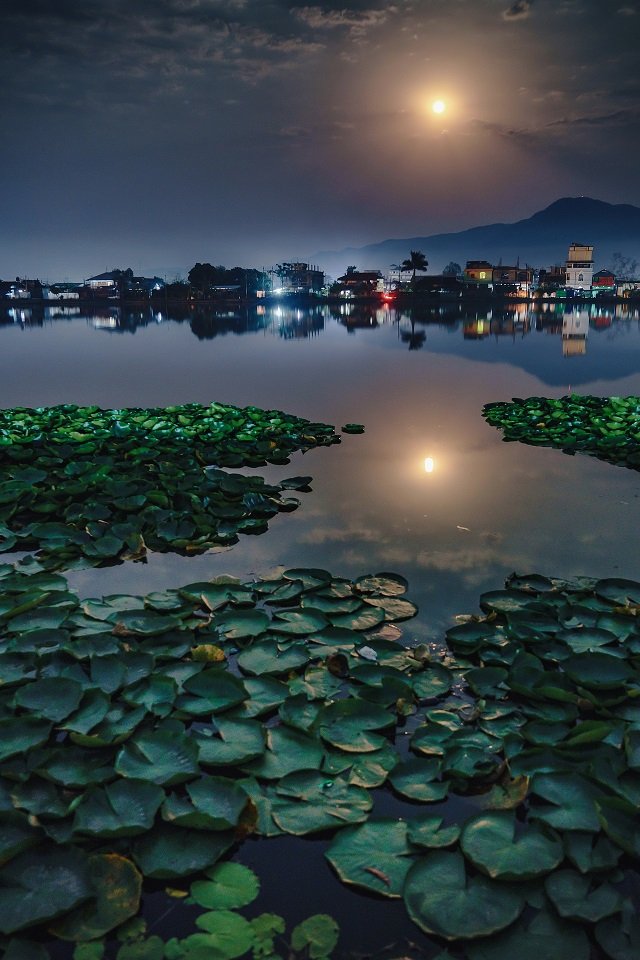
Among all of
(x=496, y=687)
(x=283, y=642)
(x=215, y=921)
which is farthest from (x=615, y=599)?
(x=215, y=921)

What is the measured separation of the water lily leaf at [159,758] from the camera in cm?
254

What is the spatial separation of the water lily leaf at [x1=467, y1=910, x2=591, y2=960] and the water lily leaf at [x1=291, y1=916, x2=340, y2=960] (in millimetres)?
432

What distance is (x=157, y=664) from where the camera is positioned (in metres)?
3.50

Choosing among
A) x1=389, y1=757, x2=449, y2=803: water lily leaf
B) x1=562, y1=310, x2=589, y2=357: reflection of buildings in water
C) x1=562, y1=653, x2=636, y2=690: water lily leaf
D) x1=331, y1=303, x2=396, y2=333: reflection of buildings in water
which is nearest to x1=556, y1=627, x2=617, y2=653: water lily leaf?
x1=562, y1=653, x2=636, y2=690: water lily leaf

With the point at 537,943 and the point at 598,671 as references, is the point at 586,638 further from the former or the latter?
the point at 537,943

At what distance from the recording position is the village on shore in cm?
8719

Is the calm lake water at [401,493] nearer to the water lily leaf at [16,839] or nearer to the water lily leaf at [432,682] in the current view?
the water lily leaf at [432,682]

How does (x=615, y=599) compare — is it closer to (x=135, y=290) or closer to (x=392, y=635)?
(x=392, y=635)

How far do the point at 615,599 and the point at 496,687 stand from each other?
1399mm

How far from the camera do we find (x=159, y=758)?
104 inches

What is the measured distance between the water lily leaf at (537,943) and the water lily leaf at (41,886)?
127 cm

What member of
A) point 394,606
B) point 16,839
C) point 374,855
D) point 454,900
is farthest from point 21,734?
point 394,606

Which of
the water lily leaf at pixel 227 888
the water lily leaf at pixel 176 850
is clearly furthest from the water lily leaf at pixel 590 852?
the water lily leaf at pixel 176 850

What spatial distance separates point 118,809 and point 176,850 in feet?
0.91
